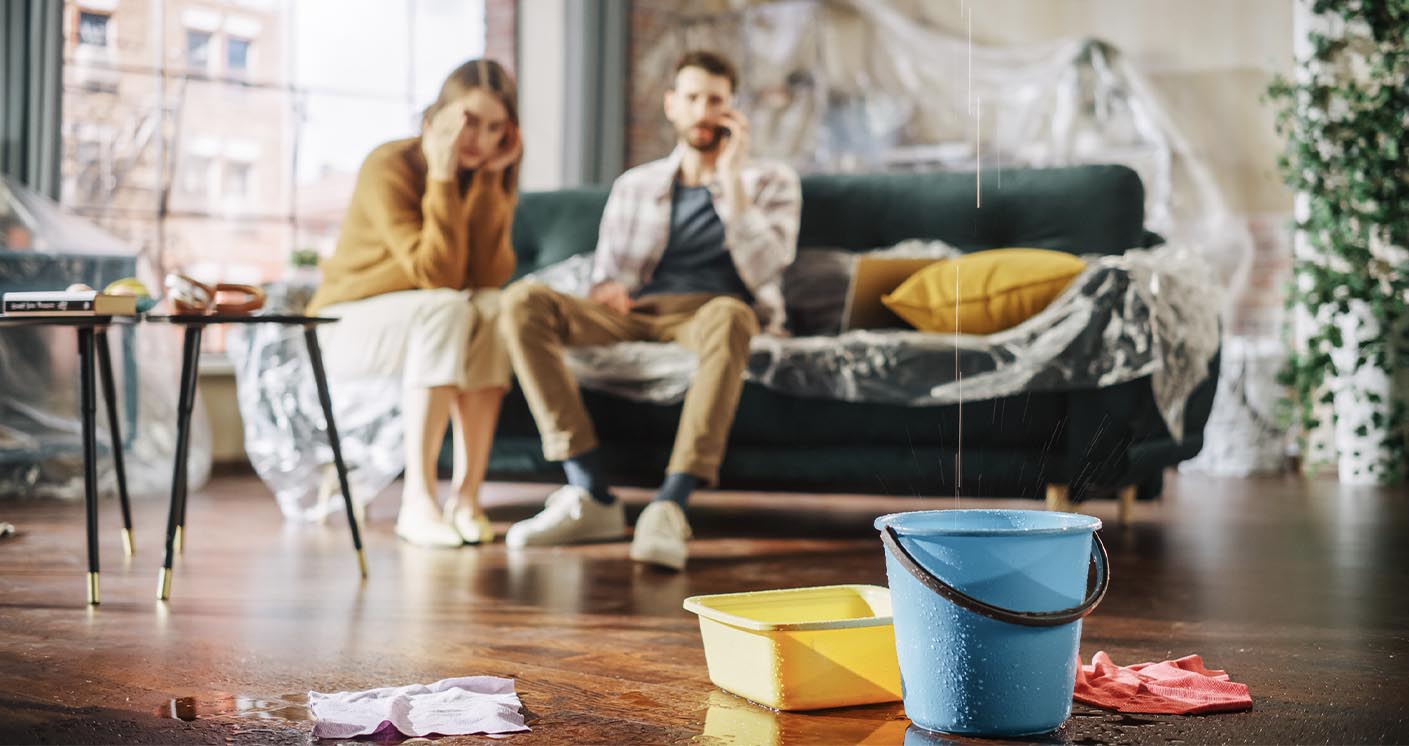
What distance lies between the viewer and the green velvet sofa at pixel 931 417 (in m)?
2.76

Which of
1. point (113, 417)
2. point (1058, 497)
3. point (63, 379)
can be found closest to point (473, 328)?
point (113, 417)

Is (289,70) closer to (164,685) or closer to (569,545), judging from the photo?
(569,545)

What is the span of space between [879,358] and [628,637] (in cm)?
120

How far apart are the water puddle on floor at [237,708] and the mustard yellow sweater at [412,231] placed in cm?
142

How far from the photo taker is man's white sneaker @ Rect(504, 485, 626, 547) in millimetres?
2658

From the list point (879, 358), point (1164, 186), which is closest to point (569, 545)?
point (879, 358)

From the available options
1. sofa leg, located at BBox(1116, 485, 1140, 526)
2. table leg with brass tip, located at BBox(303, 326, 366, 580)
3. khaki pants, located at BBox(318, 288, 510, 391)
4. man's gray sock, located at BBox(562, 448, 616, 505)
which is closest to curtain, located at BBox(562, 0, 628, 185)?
khaki pants, located at BBox(318, 288, 510, 391)

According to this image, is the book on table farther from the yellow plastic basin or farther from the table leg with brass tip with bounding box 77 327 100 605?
the yellow plastic basin

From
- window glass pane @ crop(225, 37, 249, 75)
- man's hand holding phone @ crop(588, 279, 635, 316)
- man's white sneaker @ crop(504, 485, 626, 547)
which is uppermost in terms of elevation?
window glass pane @ crop(225, 37, 249, 75)

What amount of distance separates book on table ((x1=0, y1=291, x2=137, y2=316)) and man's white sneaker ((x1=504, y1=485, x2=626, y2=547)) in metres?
0.86

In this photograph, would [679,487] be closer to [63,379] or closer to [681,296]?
[681,296]

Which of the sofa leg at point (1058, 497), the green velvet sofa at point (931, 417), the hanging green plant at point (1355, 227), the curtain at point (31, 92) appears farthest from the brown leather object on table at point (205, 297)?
the hanging green plant at point (1355, 227)

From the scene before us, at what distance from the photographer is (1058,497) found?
9.09ft

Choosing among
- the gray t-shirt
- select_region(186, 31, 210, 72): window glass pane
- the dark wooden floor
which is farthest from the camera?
select_region(186, 31, 210, 72): window glass pane
